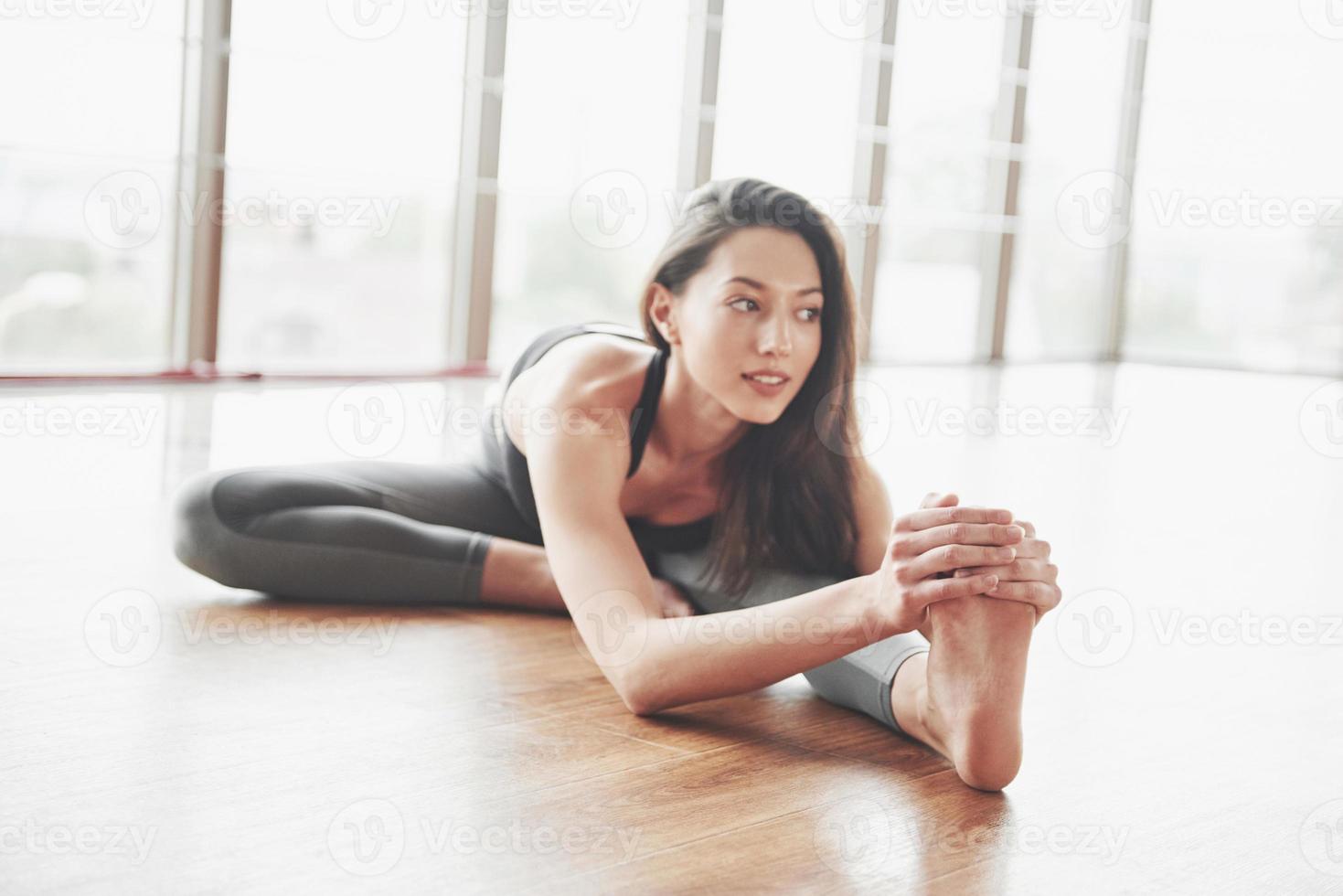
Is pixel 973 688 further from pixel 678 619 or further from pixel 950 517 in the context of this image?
pixel 678 619

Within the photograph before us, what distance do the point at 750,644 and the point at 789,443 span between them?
1.61 feet

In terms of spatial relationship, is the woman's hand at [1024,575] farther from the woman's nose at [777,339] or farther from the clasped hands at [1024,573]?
the woman's nose at [777,339]

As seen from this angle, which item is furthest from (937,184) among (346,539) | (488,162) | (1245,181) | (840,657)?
(840,657)

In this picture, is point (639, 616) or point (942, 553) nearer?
point (942, 553)

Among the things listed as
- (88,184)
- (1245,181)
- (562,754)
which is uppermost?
(1245,181)

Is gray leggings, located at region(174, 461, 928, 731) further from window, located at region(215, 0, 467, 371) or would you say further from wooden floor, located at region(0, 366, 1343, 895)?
window, located at region(215, 0, 467, 371)

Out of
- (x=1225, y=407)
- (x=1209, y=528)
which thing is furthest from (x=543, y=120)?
(x=1209, y=528)

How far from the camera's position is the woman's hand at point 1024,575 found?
4.62ft

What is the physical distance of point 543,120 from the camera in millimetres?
6516

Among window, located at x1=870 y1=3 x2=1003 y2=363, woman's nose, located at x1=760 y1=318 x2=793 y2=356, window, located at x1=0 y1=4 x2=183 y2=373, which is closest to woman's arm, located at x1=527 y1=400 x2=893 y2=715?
woman's nose, located at x1=760 y1=318 x2=793 y2=356

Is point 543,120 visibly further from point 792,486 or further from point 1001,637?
point 1001,637

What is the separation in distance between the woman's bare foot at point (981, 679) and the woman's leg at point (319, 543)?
2.85 ft

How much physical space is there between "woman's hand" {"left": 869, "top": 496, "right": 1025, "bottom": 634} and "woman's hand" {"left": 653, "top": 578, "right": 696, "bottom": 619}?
1.92ft

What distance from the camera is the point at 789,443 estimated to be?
6.47ft
